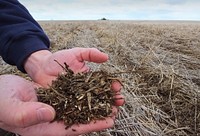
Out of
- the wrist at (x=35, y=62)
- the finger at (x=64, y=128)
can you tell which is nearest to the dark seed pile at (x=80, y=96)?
the finger at (x=64, y=128)

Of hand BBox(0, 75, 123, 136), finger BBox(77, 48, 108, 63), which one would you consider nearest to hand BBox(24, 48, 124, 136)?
finger BBox(77, 48, 108, 63)

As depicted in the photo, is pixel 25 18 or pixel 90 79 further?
pixel 25 18

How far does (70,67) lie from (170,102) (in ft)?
2.44

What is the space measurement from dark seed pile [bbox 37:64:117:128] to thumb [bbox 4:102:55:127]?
0.10 m

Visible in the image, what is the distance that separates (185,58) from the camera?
3.42 m

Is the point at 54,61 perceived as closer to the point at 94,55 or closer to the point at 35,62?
the point at 35,62

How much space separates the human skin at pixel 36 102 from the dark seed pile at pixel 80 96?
0.03 m

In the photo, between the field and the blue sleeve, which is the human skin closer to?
the blue sleeve

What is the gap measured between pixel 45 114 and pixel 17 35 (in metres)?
0.81

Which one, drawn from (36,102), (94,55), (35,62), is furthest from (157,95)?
(36,102)

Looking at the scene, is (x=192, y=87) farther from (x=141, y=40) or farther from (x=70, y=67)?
(x=141, y=40)

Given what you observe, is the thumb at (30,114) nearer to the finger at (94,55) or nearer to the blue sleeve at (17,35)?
the finger at (94,55)

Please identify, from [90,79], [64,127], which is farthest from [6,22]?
[64,127]

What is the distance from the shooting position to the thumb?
1.43 metres
